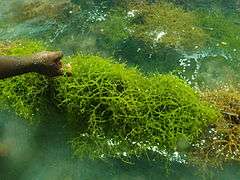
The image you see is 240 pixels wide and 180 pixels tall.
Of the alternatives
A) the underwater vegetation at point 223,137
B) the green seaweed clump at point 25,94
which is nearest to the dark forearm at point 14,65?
the green seaweed clump at point 25,94

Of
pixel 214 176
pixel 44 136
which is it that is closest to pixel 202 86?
pixel 214 176

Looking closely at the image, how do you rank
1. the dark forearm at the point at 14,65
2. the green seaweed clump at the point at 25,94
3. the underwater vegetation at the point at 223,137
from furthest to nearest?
the green seaweed clump at the point at 25,94, the underwater vegetation at the point at 223,137, the dark forearm at the point at 14,65

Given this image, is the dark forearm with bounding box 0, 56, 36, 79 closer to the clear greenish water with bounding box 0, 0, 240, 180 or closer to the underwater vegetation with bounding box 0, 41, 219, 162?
the underwater vegetation with bounding box 0, 41, 219, 162

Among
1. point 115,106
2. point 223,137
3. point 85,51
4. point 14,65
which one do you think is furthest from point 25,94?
point 223,137

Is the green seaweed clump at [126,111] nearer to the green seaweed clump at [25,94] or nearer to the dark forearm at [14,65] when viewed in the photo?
the green seaweed clump at [25,94]

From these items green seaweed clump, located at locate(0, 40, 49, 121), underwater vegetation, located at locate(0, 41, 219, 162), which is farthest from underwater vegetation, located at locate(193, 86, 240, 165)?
green seaweed clump, located at locate(0, 40, 49, 121)
